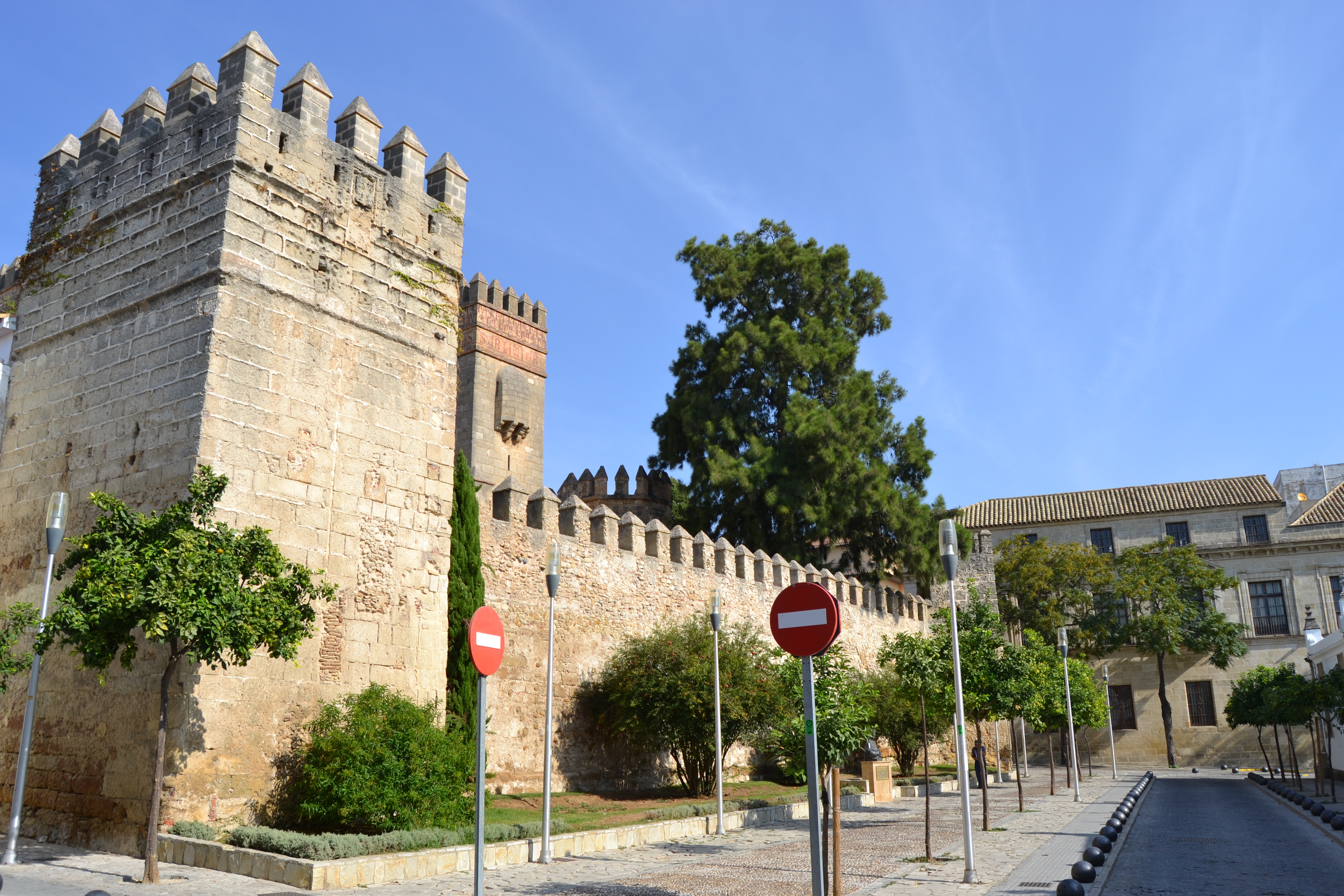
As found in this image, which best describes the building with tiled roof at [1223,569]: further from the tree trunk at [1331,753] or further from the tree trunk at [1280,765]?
the tree trunk at [1331,753]

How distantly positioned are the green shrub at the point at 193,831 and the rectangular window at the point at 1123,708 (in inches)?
1549

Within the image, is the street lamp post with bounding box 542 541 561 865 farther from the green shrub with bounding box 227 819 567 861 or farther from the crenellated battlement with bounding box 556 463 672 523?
the crenellated battlement with bounding box 556 463 672 523

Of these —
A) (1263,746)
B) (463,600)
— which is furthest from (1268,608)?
(463,600)

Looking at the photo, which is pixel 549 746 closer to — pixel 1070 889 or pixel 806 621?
pixel 1070 889

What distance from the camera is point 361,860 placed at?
801 cm

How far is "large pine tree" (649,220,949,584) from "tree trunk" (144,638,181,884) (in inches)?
740

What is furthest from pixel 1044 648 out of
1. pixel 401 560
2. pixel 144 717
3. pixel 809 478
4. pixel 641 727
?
pixel 144 717

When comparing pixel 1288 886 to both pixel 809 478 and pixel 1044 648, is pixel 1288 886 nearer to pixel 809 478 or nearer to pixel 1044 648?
pixel 1044 648

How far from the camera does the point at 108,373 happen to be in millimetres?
10586

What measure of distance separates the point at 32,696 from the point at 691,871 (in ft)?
20.5

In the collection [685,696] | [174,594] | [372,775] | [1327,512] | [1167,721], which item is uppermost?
[1327,512]

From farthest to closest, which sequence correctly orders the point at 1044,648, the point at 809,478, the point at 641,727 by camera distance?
the point at 809,478 < the point at 1044,648 < the point at 641,727

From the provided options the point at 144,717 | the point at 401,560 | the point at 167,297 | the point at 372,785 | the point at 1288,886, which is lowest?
the point at 1288,886

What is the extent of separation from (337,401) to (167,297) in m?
2.03
